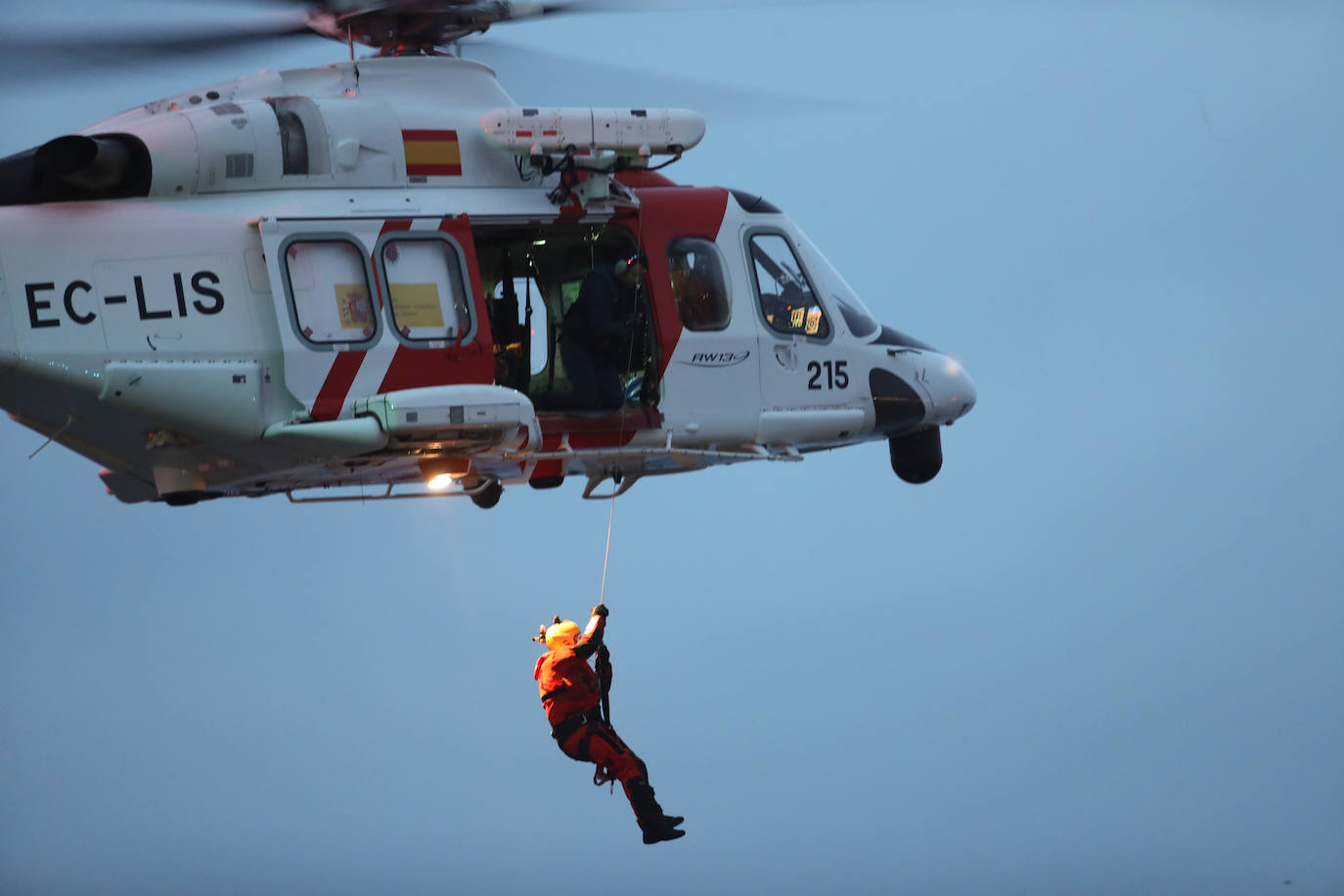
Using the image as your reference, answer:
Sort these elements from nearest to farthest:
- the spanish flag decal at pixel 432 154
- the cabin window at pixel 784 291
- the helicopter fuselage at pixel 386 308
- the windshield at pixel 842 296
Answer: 1. the helicopter fuselage at pixel 386 308
2. the spanish flag decal at pixel 432 154
3. the cabin window at pixel 784 291
4. the windshield at pixel 842 296

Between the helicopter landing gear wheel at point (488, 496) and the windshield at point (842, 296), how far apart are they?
253 cm

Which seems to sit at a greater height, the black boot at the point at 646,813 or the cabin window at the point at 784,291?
the cabin window at the point at 784,291

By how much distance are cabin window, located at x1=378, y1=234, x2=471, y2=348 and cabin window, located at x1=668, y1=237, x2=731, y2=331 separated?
1530 millimetres

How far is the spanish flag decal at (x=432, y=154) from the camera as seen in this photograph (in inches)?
505

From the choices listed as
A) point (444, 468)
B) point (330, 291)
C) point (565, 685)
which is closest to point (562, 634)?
point (565, 685)

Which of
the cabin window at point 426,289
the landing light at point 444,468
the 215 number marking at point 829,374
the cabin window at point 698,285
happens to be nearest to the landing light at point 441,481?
the landing light at point 444,468

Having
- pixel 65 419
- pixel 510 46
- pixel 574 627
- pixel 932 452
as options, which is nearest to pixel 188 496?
pixel 65 419

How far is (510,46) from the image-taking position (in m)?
14.0

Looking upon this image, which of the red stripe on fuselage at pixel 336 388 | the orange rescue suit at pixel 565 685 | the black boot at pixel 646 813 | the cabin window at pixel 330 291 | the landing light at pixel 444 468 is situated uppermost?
the cabin window at pixel 330 291

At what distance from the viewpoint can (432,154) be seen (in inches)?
507

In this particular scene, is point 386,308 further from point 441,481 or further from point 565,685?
point 565,685

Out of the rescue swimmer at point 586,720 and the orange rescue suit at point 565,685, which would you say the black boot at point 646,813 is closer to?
the rescue swimmer at point 586,720

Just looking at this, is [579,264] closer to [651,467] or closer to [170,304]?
[651,467]

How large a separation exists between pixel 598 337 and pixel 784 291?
4.79 ft
